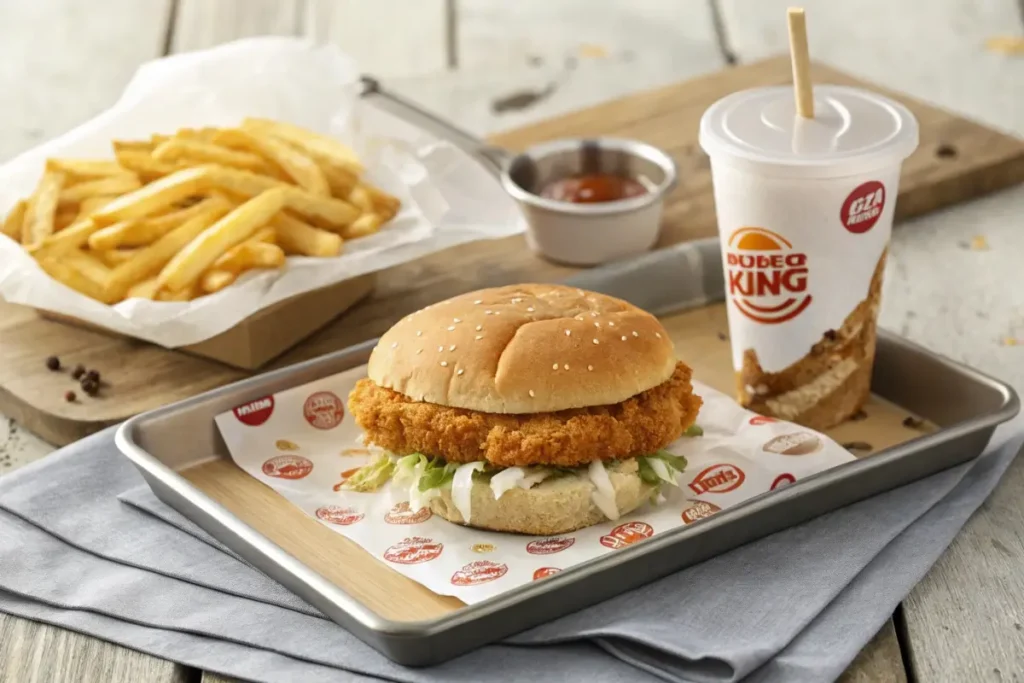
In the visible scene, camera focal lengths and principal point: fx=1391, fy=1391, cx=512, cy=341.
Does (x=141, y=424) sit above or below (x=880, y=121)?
below

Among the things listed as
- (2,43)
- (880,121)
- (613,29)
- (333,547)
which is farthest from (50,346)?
Result: (613,29)

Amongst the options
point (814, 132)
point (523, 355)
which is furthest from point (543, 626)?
point (814, 132)

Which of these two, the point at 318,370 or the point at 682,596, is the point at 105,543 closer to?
the point at 318,370

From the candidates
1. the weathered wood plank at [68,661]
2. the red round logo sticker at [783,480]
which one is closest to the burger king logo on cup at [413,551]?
the weathered wood plank at [68,661]

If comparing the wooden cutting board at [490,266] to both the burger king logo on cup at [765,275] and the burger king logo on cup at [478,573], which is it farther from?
the burger king logo on cup at [478,573]

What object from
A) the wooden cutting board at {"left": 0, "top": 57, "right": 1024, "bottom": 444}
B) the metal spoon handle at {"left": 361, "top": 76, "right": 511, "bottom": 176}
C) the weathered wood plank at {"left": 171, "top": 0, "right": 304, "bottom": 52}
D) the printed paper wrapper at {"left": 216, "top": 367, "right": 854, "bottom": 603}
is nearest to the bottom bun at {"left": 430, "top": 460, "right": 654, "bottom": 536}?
the printed paper wrapper at {"left": 216, "top": 367, "right": 854, "bottom": 603}

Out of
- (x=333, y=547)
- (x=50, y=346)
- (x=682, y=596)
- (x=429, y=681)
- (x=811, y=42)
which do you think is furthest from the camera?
(x=811, y=42)
